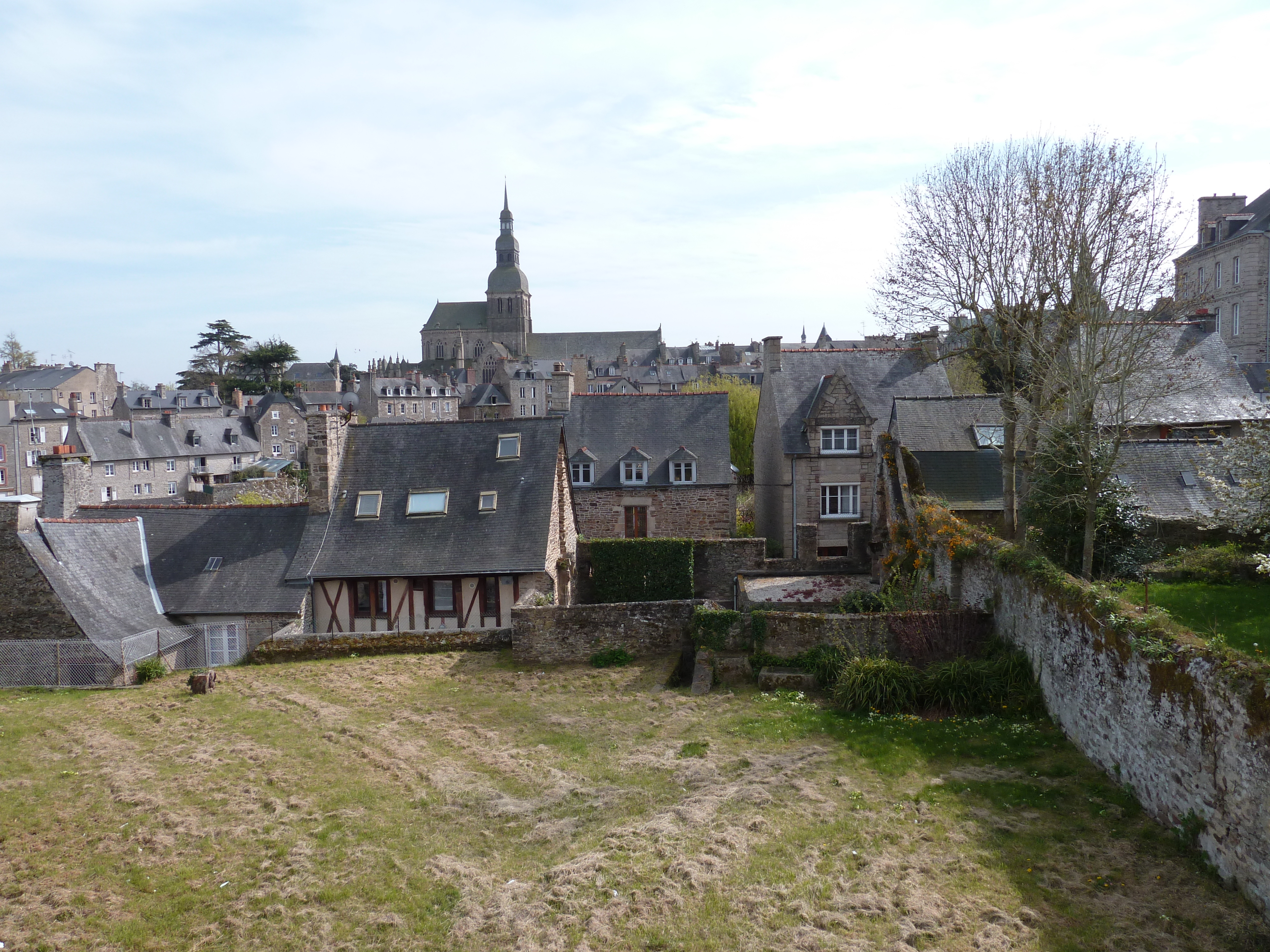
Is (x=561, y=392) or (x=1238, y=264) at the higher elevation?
(x=1238, y=264)

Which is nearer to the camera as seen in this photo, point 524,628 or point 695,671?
point 695,671

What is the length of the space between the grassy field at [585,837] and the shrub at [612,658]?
3.10 metres

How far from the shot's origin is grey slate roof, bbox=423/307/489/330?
445 feet

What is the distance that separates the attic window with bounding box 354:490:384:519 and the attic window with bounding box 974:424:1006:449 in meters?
16.5

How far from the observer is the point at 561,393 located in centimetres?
3139

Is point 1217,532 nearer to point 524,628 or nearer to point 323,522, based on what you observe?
point 524,628

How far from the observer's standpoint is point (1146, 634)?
9188mm

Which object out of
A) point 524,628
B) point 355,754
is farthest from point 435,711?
point 524,628

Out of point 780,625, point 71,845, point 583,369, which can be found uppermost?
point 583,369

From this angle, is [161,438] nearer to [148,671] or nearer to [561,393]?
[561,393]

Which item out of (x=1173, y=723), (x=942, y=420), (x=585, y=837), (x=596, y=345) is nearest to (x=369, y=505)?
(x=585, y=837)

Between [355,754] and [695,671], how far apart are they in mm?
6235

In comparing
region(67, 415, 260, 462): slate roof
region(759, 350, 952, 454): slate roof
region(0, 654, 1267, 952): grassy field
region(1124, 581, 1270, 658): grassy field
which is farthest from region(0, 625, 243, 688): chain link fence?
Result: region(67, 415, 260, 462): slate roof

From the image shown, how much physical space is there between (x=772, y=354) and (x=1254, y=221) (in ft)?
98.4
